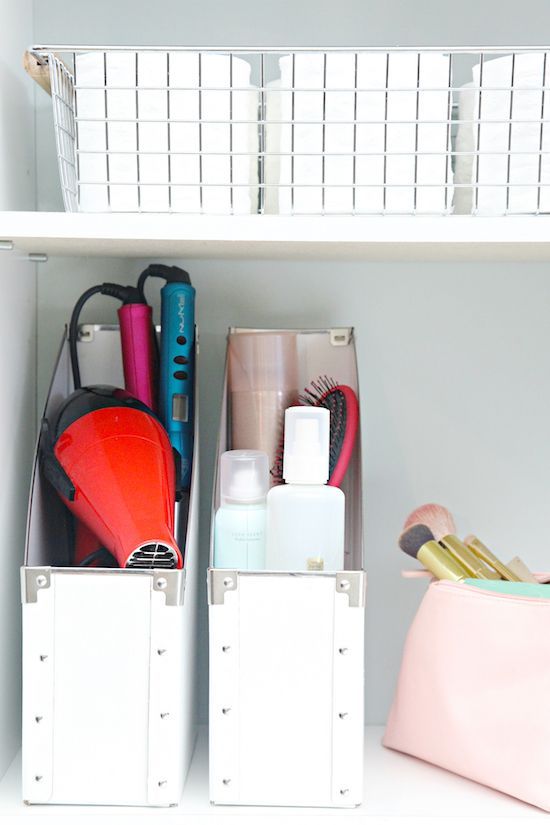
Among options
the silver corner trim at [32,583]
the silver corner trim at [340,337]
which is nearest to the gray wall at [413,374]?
the silver corner trim at [340,337]

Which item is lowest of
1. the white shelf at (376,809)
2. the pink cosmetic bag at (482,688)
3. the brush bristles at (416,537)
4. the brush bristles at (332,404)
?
the white shelf at (376,809)

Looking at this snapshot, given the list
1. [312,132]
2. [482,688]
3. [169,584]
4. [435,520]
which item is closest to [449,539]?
[435,520]

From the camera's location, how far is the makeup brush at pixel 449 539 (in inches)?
32.0

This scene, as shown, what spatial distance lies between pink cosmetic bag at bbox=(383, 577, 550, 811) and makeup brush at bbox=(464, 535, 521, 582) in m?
0.05

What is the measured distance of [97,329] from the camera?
93 centimetres

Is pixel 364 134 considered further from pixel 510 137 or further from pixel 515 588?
pixel 515 588

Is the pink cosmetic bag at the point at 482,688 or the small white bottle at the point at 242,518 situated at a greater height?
the small white bottle at the point at 242,518

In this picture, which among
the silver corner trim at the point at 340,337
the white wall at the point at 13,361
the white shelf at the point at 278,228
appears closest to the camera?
the white shelf at the point at 278,228

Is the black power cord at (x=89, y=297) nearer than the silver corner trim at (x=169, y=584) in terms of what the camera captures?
No

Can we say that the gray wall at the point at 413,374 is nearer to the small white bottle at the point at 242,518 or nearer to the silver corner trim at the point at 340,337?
the silver corner trim at the point at 340,337

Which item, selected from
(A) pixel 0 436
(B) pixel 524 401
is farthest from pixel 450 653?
(A) pixel 0 436

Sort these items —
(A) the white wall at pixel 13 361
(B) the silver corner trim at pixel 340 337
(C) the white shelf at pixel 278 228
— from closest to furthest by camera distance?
(C) the white shelf at pixel 278 228
(A) the white wall at pixel 13 361
(B) the silver corner trim at pixel 340 337

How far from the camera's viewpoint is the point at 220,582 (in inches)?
28.7

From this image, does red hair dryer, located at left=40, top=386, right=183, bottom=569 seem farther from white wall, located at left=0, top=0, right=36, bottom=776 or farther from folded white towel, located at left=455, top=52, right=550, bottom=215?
folded white towel, located at left=455, top=52, right=550, bottom=215
